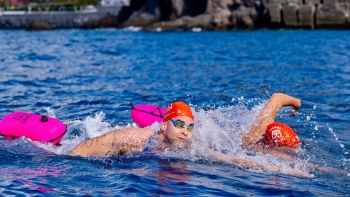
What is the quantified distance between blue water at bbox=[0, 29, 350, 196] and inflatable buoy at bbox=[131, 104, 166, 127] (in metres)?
0.53

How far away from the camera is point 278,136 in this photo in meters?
7.84

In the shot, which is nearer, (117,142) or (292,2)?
→ (117,142)

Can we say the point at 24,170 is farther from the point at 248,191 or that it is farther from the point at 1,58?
the point at 1,58

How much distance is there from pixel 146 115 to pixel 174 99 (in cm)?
449

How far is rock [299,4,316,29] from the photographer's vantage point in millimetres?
47594

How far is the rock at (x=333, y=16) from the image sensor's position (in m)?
46.1

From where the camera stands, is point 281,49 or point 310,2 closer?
point 281,49

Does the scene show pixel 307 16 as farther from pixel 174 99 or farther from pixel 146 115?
pixel 146 115

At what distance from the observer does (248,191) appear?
6.15 m

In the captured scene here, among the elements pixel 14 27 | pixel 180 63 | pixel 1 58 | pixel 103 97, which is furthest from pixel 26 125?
pixel 14 27

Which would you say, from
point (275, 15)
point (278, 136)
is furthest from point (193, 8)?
point (278, 136)

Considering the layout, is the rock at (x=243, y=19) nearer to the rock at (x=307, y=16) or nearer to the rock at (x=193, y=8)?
the rock at (x=307, y=16)

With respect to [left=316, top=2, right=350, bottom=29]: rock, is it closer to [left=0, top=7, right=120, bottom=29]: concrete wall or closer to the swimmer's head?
[left=0, top=7, right=120, bottom=29]: concrete wall

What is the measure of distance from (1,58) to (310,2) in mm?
32043
